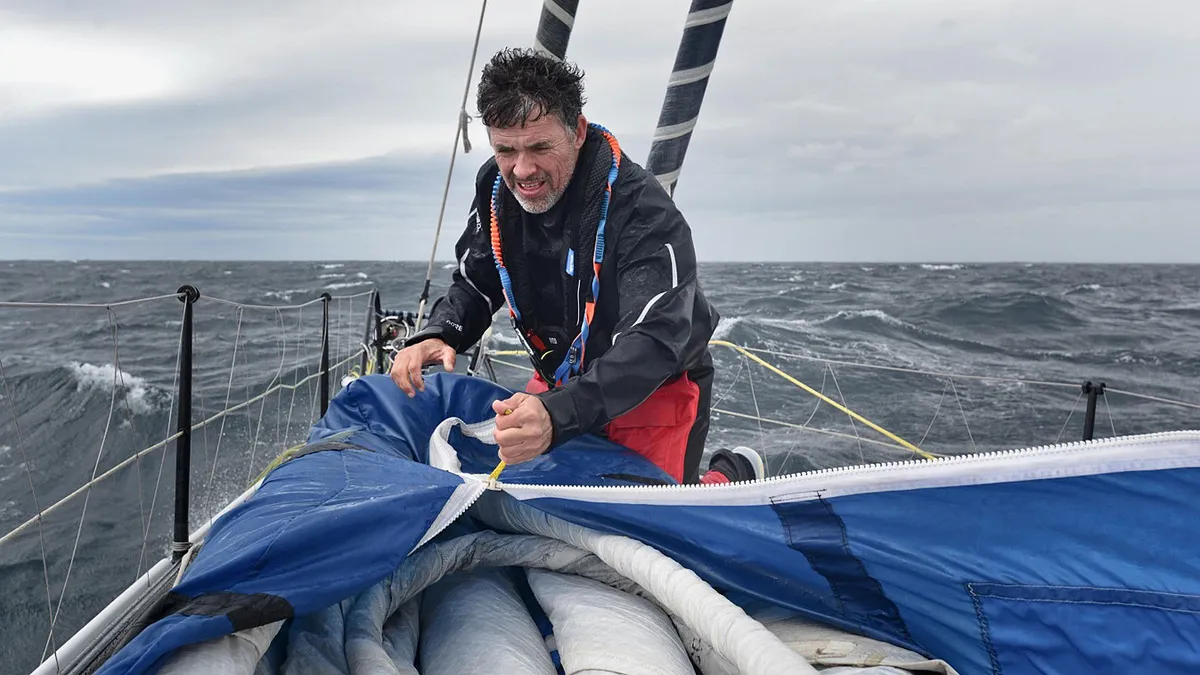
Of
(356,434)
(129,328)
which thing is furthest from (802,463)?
(129,328)

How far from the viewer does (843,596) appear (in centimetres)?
126

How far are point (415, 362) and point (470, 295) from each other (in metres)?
0.48

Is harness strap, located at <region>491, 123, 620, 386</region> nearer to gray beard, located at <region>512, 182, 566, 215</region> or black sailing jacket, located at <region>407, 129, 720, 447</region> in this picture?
black sailing jacket, located at <region>407, 129, 720, 447</region>

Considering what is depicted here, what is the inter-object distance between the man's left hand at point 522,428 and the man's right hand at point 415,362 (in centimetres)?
57

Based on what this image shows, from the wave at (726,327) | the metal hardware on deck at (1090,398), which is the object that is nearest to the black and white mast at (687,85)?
the metal hardware on deck at (1090,398)

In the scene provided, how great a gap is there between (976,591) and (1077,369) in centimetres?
1316

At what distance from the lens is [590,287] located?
1968mm

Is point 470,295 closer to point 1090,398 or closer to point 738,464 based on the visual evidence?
point 738,464

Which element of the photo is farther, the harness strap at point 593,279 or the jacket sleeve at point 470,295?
the jacket sleeve at point 470,295

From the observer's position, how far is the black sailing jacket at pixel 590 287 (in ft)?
5.20

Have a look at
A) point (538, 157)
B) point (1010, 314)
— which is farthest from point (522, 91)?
point (1010, 314)

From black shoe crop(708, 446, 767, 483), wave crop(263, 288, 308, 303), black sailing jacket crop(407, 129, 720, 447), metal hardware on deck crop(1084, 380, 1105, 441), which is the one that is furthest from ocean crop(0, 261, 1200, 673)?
wave crop(263, 288, 308, 303)

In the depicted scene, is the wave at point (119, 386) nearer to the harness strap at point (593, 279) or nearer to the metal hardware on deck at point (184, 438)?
the metal hardware on deck at point (184, 438)

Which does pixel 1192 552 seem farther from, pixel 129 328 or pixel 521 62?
pixel 129 328
